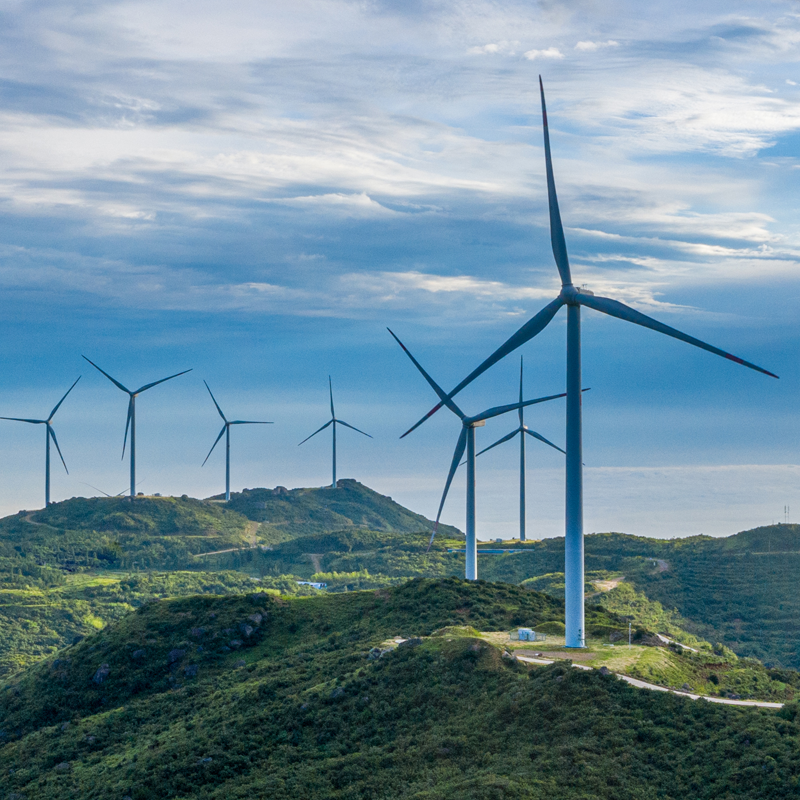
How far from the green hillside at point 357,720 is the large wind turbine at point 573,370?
9.40 meters

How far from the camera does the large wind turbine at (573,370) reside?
263 feet

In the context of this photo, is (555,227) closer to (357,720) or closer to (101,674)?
(357,720)

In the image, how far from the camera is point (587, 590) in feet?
573

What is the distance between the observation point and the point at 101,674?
99875 millimetres

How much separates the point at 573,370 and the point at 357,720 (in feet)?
111

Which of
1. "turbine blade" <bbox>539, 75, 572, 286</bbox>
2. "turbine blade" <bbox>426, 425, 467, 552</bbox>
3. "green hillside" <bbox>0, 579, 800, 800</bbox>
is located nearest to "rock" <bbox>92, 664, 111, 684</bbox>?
"green hillside" <bbox>0, 579, 800, 800</bbox>

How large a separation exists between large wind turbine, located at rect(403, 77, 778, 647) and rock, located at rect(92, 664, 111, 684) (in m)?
47.1

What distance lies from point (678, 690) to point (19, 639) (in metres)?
139

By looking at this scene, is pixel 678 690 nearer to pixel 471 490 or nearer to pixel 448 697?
pixel 448 697

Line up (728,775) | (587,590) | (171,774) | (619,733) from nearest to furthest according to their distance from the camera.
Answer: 1. (728,775)
2. (619,733)
3. (171,774)
4. (587,590)

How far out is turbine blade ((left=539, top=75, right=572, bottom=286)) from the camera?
8637 centimetres

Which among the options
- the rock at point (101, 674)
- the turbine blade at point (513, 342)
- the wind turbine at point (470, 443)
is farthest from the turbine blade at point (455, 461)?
the rock at point (101, 674)

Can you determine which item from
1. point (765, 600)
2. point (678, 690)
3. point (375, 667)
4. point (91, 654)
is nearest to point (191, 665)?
point (91, 654)

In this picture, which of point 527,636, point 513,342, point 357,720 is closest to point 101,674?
point 357,720
